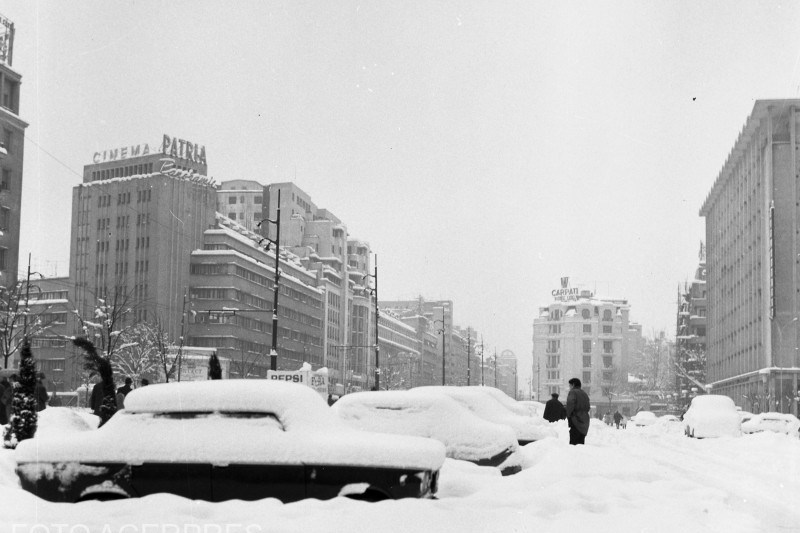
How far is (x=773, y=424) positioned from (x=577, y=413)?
22.3 metres

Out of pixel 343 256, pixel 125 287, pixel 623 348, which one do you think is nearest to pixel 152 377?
pixel 125 287

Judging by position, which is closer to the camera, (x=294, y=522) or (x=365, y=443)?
(x=294, y=522)

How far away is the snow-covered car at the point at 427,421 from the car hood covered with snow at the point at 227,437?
309cm

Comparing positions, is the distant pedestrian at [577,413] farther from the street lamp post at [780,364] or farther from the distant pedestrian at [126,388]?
the street lamp post at [780,364]

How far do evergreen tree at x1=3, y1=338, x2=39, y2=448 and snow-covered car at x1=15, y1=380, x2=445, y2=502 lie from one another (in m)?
4.23

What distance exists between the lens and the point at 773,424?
122 ft

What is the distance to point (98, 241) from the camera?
351 feet

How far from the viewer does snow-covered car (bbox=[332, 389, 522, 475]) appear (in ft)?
38.4

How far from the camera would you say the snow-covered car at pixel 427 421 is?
11.7 metres

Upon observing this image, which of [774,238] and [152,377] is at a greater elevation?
[774,238]

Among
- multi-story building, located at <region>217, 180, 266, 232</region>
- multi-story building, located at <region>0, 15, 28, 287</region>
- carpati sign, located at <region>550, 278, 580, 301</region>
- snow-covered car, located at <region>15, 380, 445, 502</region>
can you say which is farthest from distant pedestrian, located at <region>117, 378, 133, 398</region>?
carpati sign, located at <region>550, 278, 580, 301</region>

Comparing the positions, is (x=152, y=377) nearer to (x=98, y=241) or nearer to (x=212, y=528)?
(x=98, y=241)

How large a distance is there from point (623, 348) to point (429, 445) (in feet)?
636

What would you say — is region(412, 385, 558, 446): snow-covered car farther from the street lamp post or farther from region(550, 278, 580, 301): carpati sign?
region(550, 278, 580, 301): carpati sign
